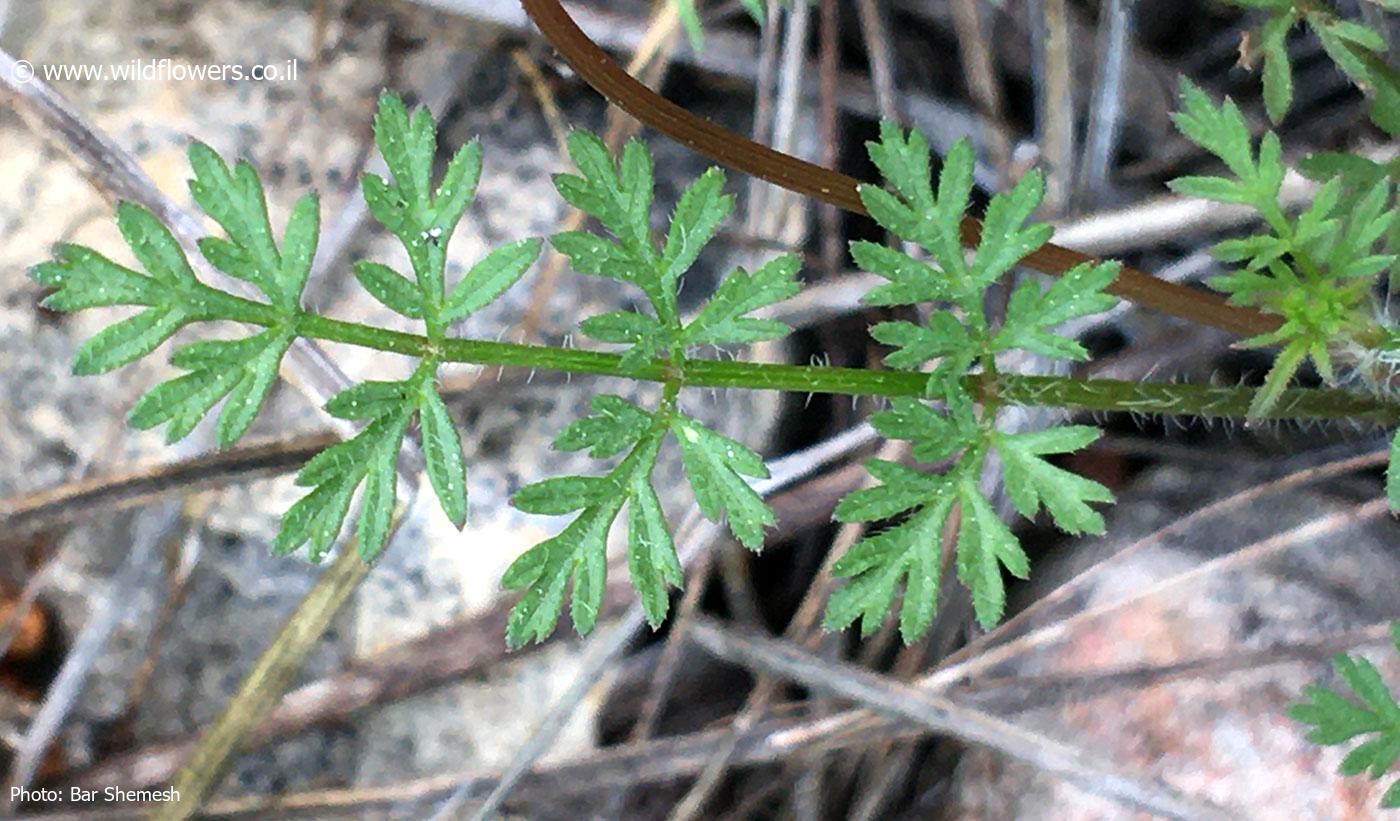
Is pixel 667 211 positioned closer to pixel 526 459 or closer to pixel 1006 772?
pixel 526 459

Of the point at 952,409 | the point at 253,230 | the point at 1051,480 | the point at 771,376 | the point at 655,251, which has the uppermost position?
the point at 253,230

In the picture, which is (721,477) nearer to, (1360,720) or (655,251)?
(655,251)

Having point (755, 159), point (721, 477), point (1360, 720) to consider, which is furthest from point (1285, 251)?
point (721, 477)

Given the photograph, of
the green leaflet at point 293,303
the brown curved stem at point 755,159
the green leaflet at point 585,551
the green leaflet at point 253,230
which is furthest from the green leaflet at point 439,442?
the brown curved stem at point 755,159

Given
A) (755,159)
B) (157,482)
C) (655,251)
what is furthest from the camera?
(157,482)

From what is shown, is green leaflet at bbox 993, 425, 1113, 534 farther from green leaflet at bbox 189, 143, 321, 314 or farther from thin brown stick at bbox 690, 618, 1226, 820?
green leaflet at bbox 189, 143, 321, 314

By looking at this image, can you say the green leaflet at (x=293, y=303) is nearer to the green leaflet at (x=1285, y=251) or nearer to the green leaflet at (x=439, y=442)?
the green leaflet at (x=439, y=442)
